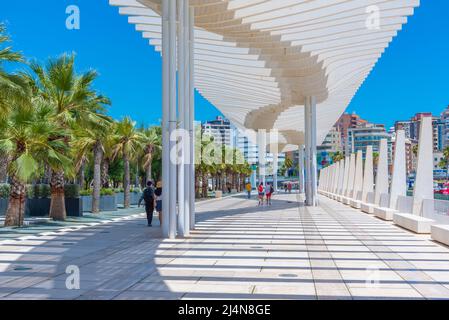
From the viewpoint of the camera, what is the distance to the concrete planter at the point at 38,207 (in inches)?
897

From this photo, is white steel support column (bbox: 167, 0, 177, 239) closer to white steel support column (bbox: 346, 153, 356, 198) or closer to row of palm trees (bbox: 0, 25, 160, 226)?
row of palm trees (bbox: 0, 25, 160, 226)

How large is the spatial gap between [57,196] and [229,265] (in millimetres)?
12228

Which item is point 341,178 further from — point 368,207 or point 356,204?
point 368,207

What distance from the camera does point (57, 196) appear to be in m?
19.7

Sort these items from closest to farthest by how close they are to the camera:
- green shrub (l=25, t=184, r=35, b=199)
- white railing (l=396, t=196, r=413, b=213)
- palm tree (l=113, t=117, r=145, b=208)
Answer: white railing (l=396, t=196, r=413, b=213)
green shrub (l=25, t=184, r=35, b=199)
palm tree (l=113, t=117, r=145, b=208)

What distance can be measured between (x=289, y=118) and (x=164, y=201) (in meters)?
35.8

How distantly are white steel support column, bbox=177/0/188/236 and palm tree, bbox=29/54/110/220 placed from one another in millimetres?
6145

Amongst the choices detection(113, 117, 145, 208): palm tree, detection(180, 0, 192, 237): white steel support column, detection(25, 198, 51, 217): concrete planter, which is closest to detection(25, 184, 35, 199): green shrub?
detection(25, 198, 51, 217): concrete planter

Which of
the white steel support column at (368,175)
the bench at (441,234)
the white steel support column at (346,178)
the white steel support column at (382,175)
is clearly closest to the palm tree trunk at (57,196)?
the bench at (441,234)

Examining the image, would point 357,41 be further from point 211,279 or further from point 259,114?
point 259,114

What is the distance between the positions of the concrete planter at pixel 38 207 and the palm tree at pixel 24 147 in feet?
19.8

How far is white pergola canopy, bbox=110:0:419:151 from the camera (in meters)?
19.3

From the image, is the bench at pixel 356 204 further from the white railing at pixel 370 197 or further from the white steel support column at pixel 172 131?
the white steel support column at pixel 172 131
